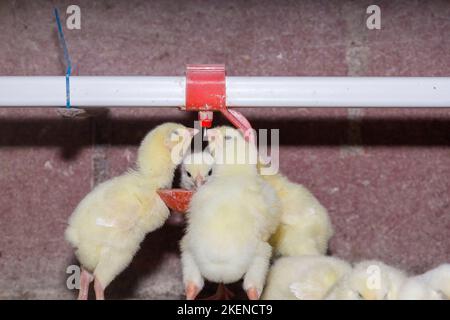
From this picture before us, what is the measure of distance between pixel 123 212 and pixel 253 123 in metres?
0.51

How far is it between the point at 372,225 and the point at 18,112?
99 cm

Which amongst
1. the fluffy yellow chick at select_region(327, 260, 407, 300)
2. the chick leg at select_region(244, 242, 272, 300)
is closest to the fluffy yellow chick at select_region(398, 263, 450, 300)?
the fluffy yellow chick at select_region(327, 260, 407, 300)

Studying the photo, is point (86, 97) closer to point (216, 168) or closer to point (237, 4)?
point (216, 168)

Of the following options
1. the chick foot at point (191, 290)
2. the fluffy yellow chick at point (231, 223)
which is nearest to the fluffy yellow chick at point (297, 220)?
the fluffy yellow chick at point (231, 223)

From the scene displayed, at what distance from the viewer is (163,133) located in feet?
4.20

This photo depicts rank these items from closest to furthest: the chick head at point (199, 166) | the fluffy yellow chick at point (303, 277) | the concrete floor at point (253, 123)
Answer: the fluffy yellow chick at point (303, 277) → the chick head at point (199, 166) → the concrete floor at point (253, 123)

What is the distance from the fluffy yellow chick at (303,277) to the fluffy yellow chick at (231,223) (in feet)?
0.29

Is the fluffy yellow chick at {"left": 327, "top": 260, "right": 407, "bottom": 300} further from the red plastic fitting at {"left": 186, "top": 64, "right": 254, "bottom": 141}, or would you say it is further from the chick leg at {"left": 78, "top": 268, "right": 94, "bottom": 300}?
the chick leg at {"left": 78, "top": 268, "right": 94, "bottom": 300}

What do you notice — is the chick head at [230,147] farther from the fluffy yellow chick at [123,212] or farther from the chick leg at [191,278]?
the chick leg at [191,278]

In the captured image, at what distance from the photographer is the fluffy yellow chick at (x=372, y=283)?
1.02m

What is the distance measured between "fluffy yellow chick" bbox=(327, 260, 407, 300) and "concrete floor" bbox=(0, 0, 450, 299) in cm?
58

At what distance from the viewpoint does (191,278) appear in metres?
1.17

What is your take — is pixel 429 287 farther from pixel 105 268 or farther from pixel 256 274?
pixel 105 268

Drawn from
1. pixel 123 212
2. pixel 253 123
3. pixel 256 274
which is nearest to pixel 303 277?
pixel 256 274
